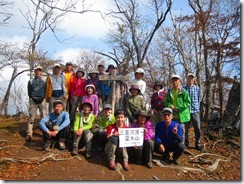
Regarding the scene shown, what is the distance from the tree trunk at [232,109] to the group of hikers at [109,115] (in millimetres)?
2583

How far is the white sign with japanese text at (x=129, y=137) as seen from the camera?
637 cm

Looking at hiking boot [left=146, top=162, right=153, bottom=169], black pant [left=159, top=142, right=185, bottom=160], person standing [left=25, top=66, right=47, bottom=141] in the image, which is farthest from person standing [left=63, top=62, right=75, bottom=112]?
black pant [left=159, top=142, right=185, bottom=160]

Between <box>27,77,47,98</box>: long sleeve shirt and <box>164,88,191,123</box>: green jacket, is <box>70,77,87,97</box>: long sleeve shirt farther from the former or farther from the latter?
<box>164,88,191,123</box>: green jacket

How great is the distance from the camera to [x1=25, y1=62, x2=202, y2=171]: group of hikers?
6.60 meters

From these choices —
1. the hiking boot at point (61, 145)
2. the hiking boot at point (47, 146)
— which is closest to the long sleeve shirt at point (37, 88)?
the hiking boot at point (47, 146)

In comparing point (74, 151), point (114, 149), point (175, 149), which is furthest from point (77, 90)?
point (175, 149)

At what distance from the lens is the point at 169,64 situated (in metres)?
24.6

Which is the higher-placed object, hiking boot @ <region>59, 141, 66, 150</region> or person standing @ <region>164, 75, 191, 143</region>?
person standing @ <region>164, 75, 191, 143</region>

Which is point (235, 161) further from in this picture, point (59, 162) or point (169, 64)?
point (169, 64)

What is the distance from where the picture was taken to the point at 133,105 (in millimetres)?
7504

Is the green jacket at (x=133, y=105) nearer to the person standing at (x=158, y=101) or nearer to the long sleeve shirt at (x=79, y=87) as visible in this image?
the person standing at (x=158, y=101)

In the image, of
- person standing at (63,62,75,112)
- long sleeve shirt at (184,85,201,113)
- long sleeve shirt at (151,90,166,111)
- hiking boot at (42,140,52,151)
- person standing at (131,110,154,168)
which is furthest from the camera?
person standing at (63,62,75,112)

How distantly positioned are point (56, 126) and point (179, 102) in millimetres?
3143

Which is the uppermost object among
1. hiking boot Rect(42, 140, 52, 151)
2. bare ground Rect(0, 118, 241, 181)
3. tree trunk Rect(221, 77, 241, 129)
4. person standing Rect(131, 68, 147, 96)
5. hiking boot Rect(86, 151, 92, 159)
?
person standing Rect(131, 68, 147, 96)
